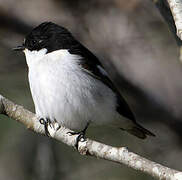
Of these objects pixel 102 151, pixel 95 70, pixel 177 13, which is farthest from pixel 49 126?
pixel 177 13

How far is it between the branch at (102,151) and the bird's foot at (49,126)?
0.04 meters

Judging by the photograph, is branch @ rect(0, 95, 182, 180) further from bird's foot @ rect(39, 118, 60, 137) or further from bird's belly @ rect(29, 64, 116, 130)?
bird's belly @ rect(29, 64, 116, 130)

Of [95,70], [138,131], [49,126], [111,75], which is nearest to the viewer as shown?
[49,126]

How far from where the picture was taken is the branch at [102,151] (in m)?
3.09

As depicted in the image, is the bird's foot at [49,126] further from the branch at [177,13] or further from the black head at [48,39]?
the branch at [177,13]

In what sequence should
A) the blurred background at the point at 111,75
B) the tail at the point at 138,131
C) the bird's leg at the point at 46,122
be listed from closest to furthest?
1. the bird's leg at the point at 46,122
2. the tail at the point at 138,131
3. the blurred background at the point at 111,75

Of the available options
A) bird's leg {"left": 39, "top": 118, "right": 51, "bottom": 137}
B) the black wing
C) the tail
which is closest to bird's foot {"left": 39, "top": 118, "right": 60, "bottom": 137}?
bird's leg {"left": 39, "top": 118, "right": 51, "bottom": 137}

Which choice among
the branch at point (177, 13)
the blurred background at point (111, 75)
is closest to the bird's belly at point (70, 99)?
the blurred background at point (111, 75)

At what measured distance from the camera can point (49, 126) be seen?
4566 mm

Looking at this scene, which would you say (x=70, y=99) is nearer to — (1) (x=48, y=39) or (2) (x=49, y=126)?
(2) (x=49, y=126)

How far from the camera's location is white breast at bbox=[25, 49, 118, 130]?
4688mm

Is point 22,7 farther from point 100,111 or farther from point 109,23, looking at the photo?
point 100,111

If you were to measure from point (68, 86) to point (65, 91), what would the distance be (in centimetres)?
5

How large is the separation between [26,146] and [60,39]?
5.46 feet
